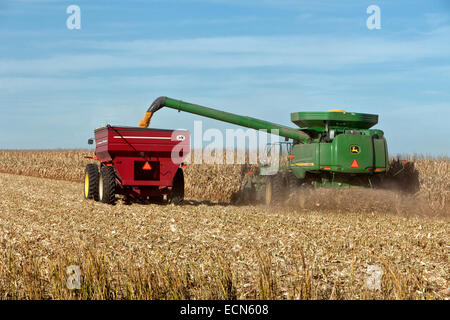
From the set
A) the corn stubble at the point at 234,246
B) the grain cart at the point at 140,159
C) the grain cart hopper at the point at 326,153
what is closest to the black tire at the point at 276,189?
the grain cart hopper at the point at 326,153

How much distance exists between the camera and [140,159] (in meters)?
14.5

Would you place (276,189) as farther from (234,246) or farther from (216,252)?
(216,252)

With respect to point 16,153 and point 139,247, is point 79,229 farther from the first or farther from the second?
point 16,153

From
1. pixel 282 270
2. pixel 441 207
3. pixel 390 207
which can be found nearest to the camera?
pixel 282 270

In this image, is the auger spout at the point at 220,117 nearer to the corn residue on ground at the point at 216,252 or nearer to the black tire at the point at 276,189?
the black tire at the point at 276,189

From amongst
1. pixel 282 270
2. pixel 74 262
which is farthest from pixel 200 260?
pixel 74 262

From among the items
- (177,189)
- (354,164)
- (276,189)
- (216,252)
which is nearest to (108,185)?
(177,189)

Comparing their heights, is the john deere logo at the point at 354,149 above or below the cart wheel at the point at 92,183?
above

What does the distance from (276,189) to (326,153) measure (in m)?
1.94

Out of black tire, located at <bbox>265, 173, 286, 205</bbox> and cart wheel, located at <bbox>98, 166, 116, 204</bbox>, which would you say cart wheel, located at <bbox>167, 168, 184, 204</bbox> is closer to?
cart wheel, located at <bbox>98, 166, 116, 204</bbox>

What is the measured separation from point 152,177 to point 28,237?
5.59 metres

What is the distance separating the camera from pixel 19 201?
617 inches

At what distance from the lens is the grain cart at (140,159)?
Result: 47.0ft

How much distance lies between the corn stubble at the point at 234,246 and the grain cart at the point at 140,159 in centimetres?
53
